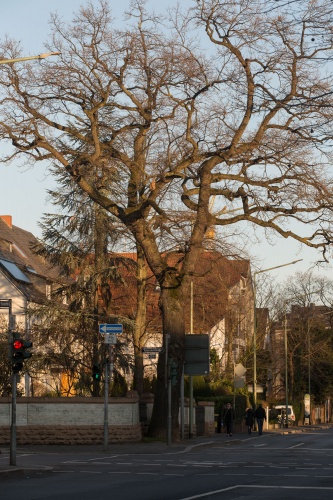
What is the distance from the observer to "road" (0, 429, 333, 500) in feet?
53.9

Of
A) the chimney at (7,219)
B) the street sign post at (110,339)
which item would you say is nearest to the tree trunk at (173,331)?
the street sign post at (110,339)

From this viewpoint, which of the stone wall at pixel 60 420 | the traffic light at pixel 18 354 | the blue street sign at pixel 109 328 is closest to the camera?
the traffic light at pixel 18 354

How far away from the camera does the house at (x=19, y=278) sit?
4866 centimetres

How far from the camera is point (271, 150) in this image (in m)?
31.9

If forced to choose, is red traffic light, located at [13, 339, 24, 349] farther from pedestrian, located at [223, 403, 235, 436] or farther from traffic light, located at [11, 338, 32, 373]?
pedestrian, located at [223, 403, 235, 436]

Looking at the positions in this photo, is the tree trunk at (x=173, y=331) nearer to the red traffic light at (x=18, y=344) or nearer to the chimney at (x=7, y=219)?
the red traffic light at (x=18, y=344)

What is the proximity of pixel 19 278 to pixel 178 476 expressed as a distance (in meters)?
35.0

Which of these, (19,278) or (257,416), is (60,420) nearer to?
(257,416)

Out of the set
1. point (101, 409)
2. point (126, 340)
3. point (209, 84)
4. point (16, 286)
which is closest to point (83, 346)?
point (126, 340)

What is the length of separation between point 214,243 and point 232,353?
39.0 m

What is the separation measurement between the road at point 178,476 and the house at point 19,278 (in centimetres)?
1656

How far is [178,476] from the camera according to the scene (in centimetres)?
2056

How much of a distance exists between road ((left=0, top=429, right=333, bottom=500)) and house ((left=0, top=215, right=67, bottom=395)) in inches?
652

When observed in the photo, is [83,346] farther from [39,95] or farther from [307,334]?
[307,334]
